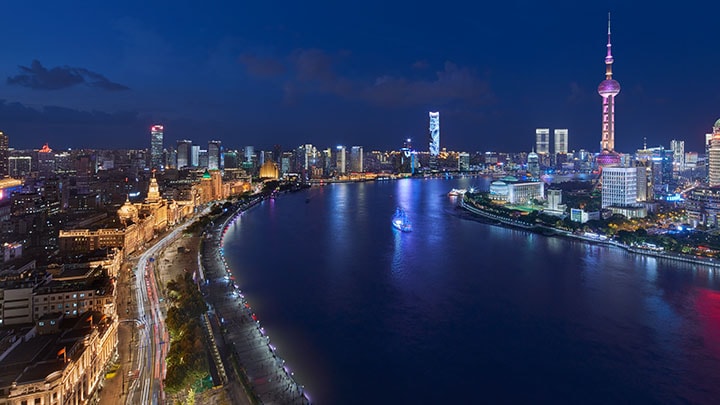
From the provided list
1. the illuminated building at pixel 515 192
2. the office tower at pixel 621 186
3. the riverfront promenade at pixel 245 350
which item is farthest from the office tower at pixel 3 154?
the office tower at pixel 621 186

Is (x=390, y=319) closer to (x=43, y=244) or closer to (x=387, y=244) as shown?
(x=387, y=244)

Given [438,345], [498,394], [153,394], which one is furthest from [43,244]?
[498,394]

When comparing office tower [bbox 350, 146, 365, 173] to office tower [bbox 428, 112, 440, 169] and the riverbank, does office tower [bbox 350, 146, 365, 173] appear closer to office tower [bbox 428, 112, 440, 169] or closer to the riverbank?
office tower [bbox 428, 112, 440, 169]

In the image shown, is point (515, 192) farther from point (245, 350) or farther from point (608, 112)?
point (245, 350)

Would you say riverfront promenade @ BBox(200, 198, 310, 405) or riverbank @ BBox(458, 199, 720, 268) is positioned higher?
riverbank @ BBox(458, 199, 720, 268)

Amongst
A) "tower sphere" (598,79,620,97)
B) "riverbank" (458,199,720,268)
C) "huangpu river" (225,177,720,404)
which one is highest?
"tower sphere" (598,79,620,97)

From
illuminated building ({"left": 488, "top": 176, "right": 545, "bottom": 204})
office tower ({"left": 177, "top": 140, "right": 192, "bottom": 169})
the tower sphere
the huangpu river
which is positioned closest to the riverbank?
the huangpu river

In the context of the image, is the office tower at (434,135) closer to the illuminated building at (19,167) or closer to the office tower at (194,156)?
the office tower at (194,156)
